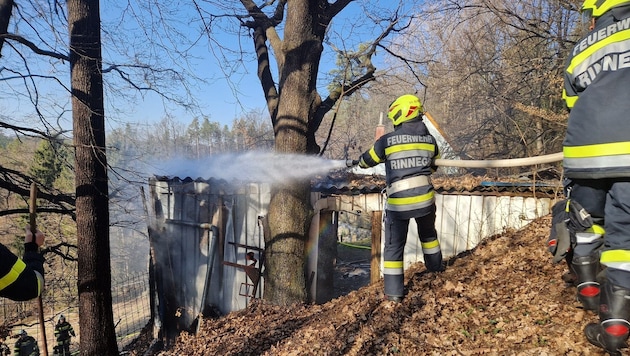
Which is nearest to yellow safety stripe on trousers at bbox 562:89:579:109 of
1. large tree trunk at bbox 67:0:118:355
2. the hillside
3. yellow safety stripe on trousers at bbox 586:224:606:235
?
yellow safety stripe on trousers at bbox 586:224:606:235

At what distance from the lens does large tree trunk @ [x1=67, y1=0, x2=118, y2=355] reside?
5730 mm

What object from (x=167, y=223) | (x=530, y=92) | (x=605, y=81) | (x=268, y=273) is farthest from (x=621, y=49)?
(x=530, y=92)

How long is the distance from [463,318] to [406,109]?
7.46 feet

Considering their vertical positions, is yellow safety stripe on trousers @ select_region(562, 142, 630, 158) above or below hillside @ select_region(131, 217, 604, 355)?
above

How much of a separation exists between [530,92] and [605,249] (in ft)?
41.4

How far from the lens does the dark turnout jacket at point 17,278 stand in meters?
2.39

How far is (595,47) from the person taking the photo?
7.95ft

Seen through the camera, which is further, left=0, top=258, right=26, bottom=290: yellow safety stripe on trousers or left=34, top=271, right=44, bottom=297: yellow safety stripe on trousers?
left=34, top=271, right=44, bottom=297: yellow safety stripe on trousers

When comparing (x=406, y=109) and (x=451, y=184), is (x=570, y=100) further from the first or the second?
(x=451, y=184)

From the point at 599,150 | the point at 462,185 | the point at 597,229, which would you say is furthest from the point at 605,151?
the point at 462,185

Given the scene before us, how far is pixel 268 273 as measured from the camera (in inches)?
252

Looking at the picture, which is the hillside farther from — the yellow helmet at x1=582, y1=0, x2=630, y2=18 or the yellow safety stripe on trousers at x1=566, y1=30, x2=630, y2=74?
the yellow helmet at x1=582, y1=0, x2=630, y2=18

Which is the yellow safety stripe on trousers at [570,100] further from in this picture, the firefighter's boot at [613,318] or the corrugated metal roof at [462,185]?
the corrugated metal roof at [462,185]

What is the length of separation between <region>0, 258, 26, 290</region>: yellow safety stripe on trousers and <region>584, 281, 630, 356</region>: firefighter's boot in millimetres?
3948
